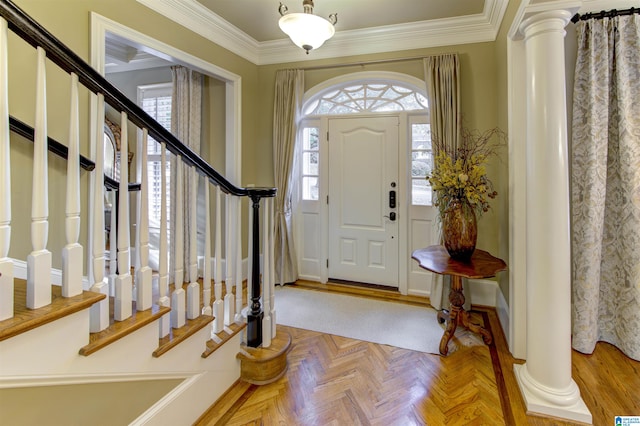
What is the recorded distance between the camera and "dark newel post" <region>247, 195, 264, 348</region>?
2264 mm

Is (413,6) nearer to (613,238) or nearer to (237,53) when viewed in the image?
(237,53)

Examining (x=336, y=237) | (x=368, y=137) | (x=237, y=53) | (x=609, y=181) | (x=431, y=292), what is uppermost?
(x=237, y=53)

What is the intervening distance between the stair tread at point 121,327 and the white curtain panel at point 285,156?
7.89ft

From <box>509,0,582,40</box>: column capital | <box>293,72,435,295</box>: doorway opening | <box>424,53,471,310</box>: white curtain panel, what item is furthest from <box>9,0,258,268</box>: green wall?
<box>509,0,582,40</box>: column capital

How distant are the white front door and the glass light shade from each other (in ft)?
4.84

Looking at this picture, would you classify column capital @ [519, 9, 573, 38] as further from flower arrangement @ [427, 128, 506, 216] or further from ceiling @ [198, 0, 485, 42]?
ceiling @ [198, 0, 485, 42]

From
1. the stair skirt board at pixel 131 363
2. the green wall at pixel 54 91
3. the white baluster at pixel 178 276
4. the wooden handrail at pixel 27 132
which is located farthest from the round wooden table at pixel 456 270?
the green wall at pixel 54 91

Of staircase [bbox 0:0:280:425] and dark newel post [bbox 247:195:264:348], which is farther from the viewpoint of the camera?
dark newel post [bbox 247:195:264:348]

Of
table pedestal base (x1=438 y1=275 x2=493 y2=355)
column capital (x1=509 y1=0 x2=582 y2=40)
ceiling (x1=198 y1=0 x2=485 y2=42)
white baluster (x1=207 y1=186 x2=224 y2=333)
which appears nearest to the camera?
column capital (x1=509 y1=0 x2=582 y2=40)

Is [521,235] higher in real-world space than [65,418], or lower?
higher

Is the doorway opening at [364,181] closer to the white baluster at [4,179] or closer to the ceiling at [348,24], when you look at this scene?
the ceiling at [348,24]

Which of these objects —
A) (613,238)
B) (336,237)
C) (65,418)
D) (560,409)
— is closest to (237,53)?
(336,237)

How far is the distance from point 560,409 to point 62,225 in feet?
10.4

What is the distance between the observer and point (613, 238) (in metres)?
2.48
